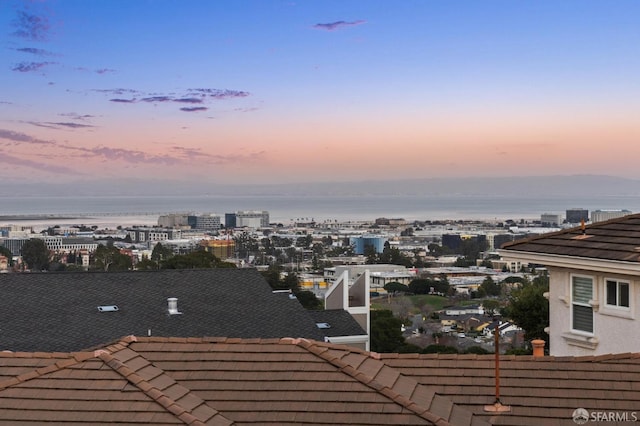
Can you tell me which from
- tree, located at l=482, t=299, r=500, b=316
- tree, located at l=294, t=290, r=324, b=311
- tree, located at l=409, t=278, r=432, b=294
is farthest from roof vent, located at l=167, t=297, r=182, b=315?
tree, located at l=409, t=278, r=432, b=294

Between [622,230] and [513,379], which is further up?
[622,230]

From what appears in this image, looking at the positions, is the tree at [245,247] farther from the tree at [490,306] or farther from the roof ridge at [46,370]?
the roof ridge at [46,370]

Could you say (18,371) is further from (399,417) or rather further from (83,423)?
(399,417)

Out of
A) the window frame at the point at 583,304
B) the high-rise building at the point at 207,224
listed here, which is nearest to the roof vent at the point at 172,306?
the window frame at the point at 583,304

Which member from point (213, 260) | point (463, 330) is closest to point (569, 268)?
point (213, 260)

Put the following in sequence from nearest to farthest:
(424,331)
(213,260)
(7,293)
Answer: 1. (7,293)
2. (213,260)
3. (424,331)

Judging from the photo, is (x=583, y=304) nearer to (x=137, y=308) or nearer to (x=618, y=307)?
(x=618, y=307)
